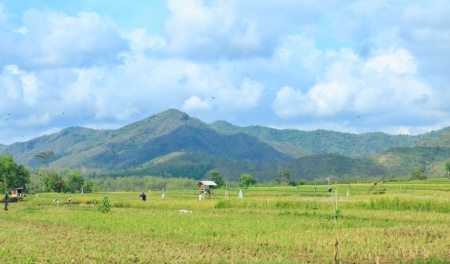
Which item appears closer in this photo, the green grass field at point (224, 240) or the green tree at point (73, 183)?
the green grass field at point (224, 240)

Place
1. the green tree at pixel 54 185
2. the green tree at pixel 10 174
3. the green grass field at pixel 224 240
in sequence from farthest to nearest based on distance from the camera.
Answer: the green tree at pixel 54 185 < the green tree at pixel 10 174 < the green grass field at pixel 224 240

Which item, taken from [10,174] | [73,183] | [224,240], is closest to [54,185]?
[10,174]

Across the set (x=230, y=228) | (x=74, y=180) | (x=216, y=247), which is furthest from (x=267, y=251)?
(x=74, y=180)

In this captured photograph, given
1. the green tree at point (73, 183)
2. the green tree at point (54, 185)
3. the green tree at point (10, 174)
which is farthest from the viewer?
the green tree at point (73, 183)

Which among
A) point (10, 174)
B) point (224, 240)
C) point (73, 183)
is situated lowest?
→ point (224, 240)

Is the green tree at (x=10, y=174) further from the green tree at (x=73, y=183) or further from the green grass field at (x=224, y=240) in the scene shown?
the green grass field at (x=224, y=240)

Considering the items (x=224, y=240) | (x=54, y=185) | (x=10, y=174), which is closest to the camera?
(x=224, y=240)

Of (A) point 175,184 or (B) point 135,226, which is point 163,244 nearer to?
(B) point 135,226

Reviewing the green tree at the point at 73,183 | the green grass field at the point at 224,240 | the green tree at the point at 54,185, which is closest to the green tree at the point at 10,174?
the green tree at the point at 54,185

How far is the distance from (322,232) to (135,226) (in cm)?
1133

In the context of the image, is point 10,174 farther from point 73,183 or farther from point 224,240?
point 224,240

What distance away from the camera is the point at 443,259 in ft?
57.3

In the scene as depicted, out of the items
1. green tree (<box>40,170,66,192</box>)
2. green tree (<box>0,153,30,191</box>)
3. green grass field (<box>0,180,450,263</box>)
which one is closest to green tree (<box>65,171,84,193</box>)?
green tree (<box>40,170,66,192</box>)

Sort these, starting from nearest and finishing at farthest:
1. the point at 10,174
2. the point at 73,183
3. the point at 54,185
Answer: the point at 10,174
the point at 54,185
the point at 73,183
